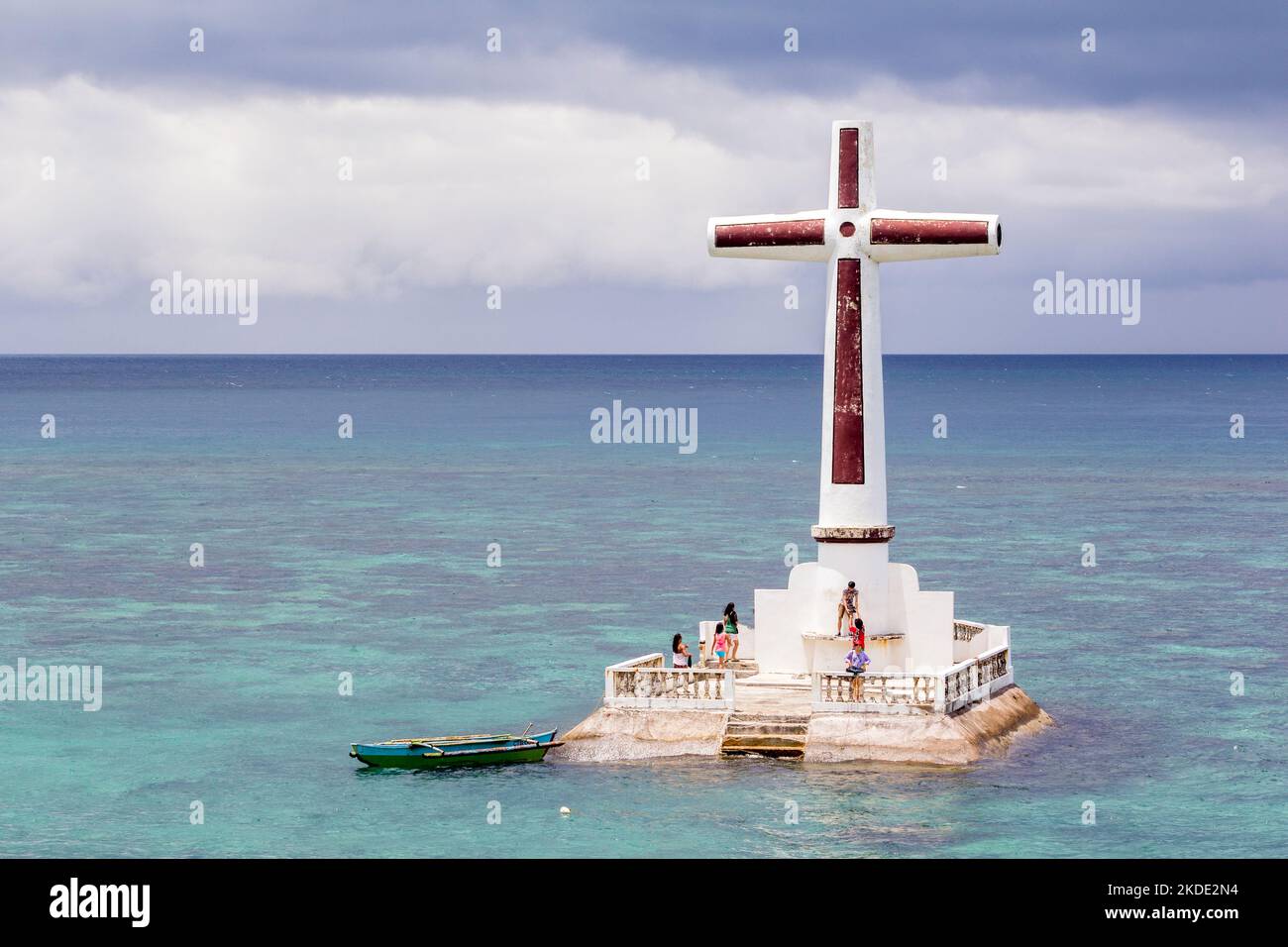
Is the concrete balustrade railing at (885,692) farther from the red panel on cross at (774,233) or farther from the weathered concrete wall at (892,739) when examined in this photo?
the red panel on cross at (774,233)

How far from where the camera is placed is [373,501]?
351 ft

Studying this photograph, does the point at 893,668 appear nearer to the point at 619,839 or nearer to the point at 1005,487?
the point at 619,839

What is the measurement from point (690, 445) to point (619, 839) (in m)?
124

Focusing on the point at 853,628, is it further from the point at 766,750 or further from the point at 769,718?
the point at 766,750

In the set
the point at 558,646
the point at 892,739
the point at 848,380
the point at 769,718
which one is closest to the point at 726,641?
the point at 769,718

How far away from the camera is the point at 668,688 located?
39406 mm

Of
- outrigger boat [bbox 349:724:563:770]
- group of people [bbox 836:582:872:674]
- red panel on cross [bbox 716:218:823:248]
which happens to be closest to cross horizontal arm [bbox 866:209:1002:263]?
red panel on cross [bbox 716:218:823:248]

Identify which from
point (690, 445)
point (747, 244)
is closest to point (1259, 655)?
Result: point (747, 244)

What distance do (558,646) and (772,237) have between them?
70.7ft

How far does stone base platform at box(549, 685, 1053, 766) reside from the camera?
3784 centimetres

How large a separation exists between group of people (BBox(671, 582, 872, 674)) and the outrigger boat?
3337 millimetres

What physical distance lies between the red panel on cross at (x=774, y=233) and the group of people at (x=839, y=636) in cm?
735

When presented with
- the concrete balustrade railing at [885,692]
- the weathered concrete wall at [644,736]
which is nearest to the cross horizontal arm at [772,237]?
the concrete balustrade railing at [885,692]
